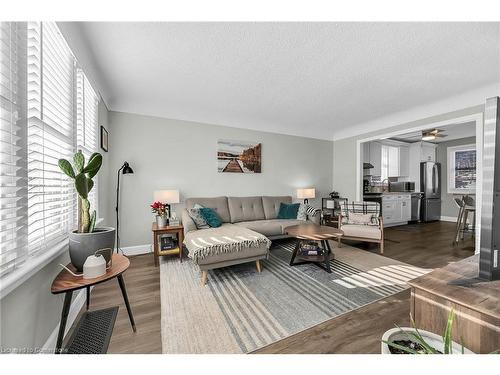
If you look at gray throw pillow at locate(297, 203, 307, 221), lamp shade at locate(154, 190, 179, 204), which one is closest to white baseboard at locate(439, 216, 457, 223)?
gray throw pillow at locate(297, 203, 307, 221)

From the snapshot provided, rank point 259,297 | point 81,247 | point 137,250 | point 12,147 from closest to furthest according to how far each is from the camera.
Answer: point 12,147
point 81,247
point 259,297
point 137,250

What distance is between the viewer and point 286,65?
2.29 metres

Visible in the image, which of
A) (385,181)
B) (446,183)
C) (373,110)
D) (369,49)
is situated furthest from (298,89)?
(446,183)

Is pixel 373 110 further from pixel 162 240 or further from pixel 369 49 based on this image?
pixel 162 240

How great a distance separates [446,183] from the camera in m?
6.40

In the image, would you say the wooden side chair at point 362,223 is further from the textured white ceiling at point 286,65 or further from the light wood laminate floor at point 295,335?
the textured white ceiling at point 286,65

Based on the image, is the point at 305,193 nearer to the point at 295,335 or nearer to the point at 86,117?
the point at 295,335

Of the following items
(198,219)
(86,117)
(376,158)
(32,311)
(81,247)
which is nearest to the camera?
(32,311)

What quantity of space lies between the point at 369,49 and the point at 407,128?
2.51m

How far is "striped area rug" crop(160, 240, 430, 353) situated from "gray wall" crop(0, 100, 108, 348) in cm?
71

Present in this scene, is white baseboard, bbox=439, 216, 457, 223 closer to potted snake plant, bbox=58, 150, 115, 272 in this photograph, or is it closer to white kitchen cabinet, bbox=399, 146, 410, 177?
white kitchen cabinet, bbox=399, 146, 410, 177

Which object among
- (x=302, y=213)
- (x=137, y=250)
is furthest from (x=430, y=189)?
(x=137, y=250)

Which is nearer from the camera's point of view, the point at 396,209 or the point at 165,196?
the point at 165,196

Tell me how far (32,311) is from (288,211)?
3546 millimetres
